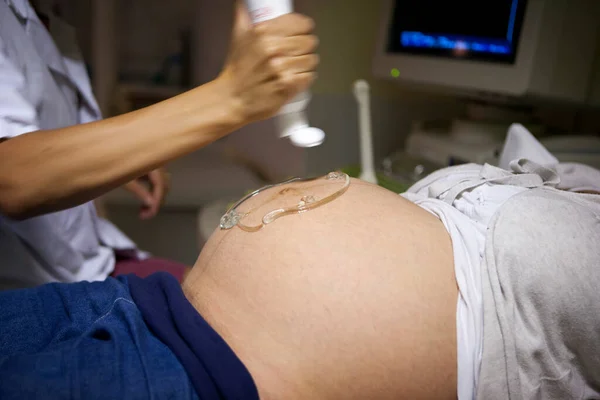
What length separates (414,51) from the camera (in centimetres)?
138

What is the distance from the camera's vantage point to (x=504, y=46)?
1175mm

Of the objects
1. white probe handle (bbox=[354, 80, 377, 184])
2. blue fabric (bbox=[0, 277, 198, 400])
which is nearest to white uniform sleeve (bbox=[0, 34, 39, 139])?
blue fabric (bbox=[0, 277, 198, 400])

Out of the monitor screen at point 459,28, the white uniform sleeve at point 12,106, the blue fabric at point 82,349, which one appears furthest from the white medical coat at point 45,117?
the monitor screen at point 459,28

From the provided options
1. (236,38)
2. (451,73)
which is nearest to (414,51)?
(451,73)

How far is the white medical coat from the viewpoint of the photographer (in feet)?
2.28

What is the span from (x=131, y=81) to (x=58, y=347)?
1620 mm

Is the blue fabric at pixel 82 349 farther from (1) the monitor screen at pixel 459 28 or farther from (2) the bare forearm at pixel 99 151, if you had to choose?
(1) the monitor screen at pixel 459 28

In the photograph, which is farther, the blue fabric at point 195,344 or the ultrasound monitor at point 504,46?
the ultrasound monitor at point 504,46

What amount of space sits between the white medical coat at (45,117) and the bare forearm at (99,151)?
70 millimetres

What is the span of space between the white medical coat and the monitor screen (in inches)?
31.2

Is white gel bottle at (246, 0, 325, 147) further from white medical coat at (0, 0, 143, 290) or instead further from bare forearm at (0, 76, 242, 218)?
white medical coat at (0, 0, 143, 290)

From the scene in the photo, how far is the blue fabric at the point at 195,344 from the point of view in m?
0.53

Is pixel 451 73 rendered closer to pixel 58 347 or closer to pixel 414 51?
pixel 414 51

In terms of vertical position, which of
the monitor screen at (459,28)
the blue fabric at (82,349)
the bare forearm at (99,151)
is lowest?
the blue fabric at (82,349)
